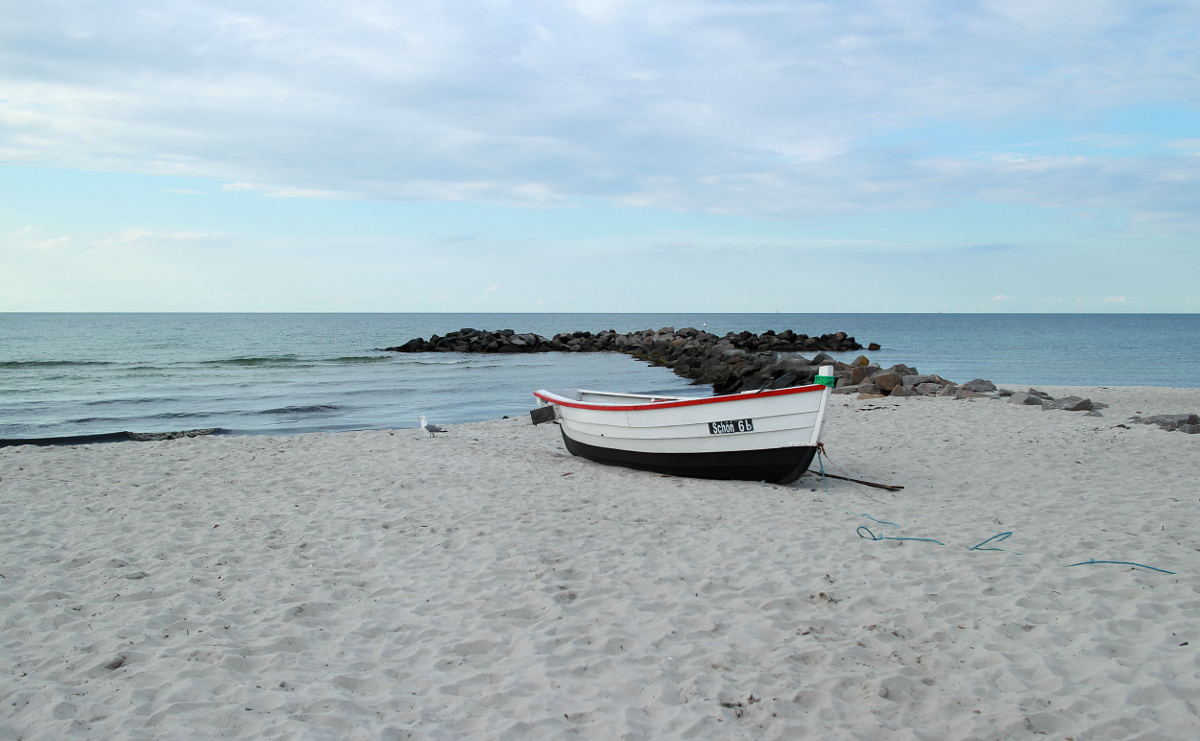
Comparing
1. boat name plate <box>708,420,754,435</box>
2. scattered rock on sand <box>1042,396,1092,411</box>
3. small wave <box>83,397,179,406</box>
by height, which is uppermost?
boat name plate <box>708,420,754,435</box>

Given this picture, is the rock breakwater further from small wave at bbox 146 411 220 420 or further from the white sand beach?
the white sand beach

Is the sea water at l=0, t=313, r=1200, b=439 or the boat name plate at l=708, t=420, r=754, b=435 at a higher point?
the boat name plate at l=708, t=420, r=754, b=435

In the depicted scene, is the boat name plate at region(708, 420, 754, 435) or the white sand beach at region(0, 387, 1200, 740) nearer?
the white sand beach at region(0, 387, 1200, 740)

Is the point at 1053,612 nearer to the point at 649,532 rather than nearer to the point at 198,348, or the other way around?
the point at 649,532

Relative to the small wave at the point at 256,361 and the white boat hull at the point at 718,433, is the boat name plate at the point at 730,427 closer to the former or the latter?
the white boat hull at the point at 718,433

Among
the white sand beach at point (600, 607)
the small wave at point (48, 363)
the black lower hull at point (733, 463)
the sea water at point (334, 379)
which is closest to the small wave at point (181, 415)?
the sea water at point (334, 379)

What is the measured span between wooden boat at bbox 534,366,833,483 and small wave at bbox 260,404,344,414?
1001 cm

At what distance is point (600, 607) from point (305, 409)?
1469 cm

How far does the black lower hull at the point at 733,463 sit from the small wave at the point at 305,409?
10.6m

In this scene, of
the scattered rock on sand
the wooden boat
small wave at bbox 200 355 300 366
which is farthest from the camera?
small wave at bbox 200 355 300 366

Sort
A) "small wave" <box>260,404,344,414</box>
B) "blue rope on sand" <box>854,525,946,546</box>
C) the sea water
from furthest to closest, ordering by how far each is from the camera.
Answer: "small wave" <box>260,404,344,414</box> < the sea water < "blue rope on sand" <box>854,525,946,546</box>

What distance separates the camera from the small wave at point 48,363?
2886cm

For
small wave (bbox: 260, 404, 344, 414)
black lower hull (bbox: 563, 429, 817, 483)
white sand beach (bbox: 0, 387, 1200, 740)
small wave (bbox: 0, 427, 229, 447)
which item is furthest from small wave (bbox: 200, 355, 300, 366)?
black lower hull (bbox: 563, 429, 817, 483)

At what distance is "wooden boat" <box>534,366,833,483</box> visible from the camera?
775 cm
